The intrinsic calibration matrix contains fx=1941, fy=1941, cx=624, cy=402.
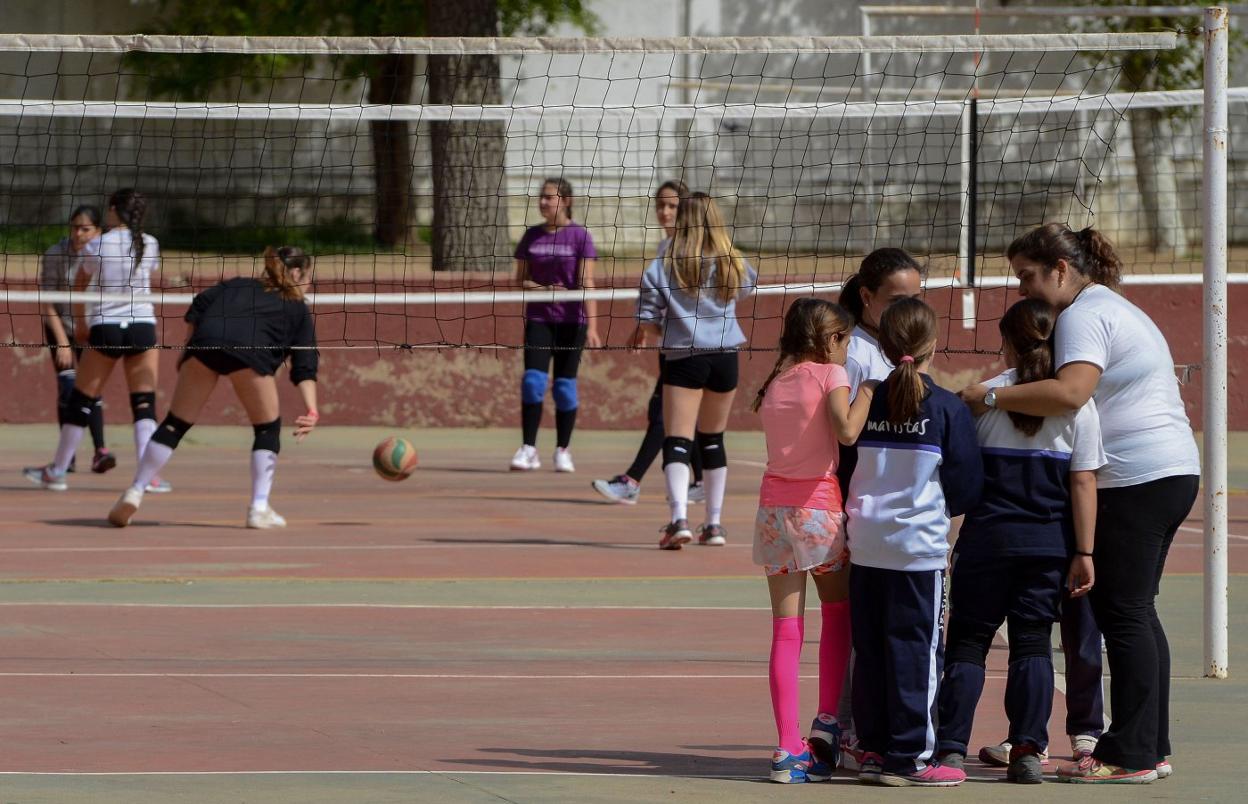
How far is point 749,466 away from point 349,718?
8865mm

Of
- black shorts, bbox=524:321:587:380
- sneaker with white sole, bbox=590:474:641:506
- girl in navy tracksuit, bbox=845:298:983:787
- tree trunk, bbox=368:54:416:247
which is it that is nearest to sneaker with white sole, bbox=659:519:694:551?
sneaker with white sole, bbox=590:474:641:506

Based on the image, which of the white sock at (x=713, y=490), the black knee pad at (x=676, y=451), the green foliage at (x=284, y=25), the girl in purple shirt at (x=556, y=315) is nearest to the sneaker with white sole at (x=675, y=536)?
the white sock at (x=713, y=490)

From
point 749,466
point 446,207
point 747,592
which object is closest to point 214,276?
point 446,207

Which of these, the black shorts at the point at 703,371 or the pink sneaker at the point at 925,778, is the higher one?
the black shorts at the point at 703,371

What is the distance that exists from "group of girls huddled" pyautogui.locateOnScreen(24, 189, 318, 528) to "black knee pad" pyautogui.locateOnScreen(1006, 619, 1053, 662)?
16.0 ft

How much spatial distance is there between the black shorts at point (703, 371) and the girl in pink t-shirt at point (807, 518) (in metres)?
4.45

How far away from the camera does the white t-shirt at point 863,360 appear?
19.3 feet

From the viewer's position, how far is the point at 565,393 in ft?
46.9

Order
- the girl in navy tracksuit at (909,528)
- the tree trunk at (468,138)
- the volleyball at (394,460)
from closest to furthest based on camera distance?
the girl in navy tracksuit at (909,528) < the volleyball at (394,460) < the tree trunk at (468,138)

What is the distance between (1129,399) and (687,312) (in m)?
4.79

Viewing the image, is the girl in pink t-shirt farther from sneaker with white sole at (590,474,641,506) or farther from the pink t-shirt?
sneaker with white sole at (590,474,641,506)

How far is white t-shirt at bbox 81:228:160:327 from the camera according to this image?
12.3m

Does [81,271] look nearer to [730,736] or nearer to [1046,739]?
[730,736]

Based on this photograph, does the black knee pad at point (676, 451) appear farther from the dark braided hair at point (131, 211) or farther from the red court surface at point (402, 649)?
the dark braided hair at point (131, 211)
